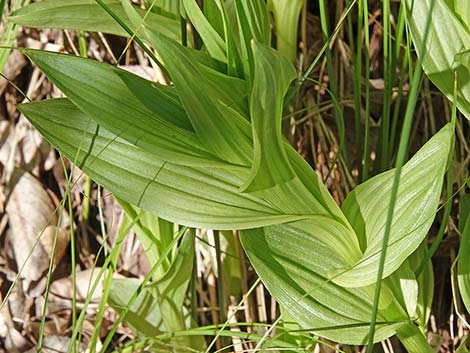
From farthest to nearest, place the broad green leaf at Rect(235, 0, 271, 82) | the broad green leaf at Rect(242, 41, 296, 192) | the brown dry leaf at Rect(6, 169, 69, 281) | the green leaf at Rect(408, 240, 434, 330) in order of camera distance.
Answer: the brown dry leaf at Rect(6, 169, 69, 281) → the green leaf at Rect(408, 240, 434, 330) → the broad green leaf at Rect(235, 0, 271, 82) → the broad green leaf at Rect(242, 41, 296, 192)

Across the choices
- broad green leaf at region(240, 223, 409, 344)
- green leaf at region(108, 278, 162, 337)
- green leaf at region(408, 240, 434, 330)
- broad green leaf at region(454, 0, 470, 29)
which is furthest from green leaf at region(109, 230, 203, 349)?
broad green leaf at region(454, 0, 470, 29)

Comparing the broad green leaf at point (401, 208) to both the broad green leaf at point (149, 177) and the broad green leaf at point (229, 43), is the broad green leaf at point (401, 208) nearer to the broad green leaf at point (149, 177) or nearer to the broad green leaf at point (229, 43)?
the broad green leaf at point (149, 177)

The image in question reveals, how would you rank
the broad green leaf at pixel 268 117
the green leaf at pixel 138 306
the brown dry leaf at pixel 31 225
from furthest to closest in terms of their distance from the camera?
the brown dry leaf at pixel 31 225 → the green leaf at pixel 138 306 → the broad green leaf at pixel 268 117

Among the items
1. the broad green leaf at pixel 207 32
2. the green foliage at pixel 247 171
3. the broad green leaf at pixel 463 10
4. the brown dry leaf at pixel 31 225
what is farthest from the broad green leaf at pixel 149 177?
the brown dry leaf at pixel 31 225

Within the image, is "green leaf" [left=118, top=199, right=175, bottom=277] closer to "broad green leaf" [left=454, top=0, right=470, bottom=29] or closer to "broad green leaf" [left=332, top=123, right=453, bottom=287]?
"broad green leaf" [left=332, top=123, right=453, bottom=287]

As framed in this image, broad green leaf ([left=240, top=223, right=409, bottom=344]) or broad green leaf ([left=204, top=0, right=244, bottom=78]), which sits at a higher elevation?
Answer: broad green leaf ([left=204, top=0, right=244, bottom=78])

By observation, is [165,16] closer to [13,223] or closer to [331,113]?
[331,113]

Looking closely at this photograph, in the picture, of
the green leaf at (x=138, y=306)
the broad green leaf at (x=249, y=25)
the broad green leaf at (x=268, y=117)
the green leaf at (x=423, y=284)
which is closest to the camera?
the broad green leaf at (x=268, y=117)
